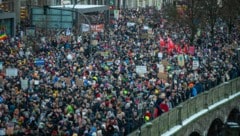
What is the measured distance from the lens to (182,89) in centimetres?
3294

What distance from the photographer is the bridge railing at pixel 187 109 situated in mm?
26634

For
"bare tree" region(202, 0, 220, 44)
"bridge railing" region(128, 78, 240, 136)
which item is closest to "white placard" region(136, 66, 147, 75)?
"bridge railing" region(128, 78, 240, 136)

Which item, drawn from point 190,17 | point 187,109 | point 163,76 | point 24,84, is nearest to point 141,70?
point 163,76

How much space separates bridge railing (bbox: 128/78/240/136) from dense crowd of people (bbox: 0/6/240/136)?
371 millimetres

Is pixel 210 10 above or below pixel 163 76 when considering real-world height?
above

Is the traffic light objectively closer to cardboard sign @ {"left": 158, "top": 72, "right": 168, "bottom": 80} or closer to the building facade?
the building facade

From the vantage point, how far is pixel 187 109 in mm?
31734

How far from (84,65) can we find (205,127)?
20.9 feet

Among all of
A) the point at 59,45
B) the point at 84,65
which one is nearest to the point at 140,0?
the point at 59,45

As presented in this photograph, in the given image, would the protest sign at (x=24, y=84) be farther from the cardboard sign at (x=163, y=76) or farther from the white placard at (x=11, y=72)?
the cardboard sign at (x=163, y=76)

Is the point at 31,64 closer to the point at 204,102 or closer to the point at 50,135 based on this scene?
the point at 204,102

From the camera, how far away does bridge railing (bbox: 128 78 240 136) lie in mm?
26634

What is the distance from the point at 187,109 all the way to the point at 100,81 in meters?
3.97

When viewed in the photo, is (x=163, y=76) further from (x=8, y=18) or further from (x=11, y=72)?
(x=8, y=18)
